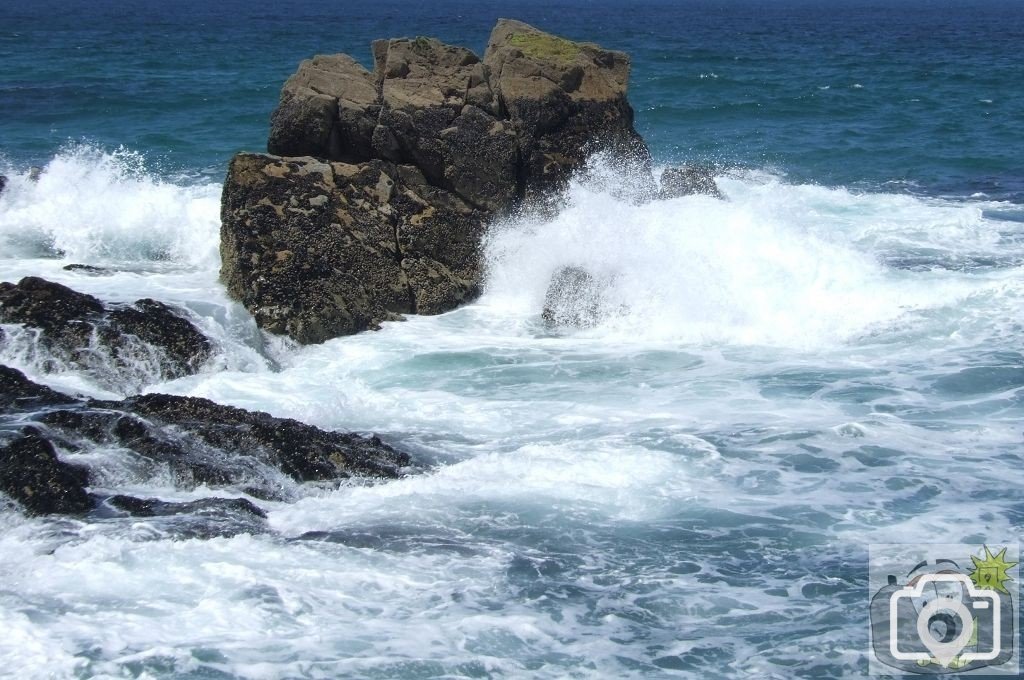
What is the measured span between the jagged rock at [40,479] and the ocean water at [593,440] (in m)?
0.14

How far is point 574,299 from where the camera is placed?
38.0 ft

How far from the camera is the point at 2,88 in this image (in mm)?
28406

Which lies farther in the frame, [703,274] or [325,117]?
[703,274]

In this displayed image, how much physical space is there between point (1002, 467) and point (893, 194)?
1056 centimetres

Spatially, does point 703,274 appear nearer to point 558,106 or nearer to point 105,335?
point 558,106

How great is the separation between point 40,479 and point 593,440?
3.63 m

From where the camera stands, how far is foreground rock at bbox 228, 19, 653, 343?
11.1 m

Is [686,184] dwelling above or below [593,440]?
above

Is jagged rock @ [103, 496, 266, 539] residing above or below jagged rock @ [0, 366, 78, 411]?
below

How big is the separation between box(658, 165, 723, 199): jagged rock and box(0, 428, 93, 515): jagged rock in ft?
27.8

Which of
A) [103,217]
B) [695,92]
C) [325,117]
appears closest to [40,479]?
[325,117]

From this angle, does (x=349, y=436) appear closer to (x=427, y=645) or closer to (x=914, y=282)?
(x=427, y=645)

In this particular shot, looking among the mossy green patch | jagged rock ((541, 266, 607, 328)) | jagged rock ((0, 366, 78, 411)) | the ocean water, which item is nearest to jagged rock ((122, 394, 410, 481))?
the ocean water

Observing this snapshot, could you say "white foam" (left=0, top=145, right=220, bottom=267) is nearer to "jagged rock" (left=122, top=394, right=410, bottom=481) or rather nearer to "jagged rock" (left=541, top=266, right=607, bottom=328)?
"jagged rock" (left=541, top=266, right=607, bottom=328)
